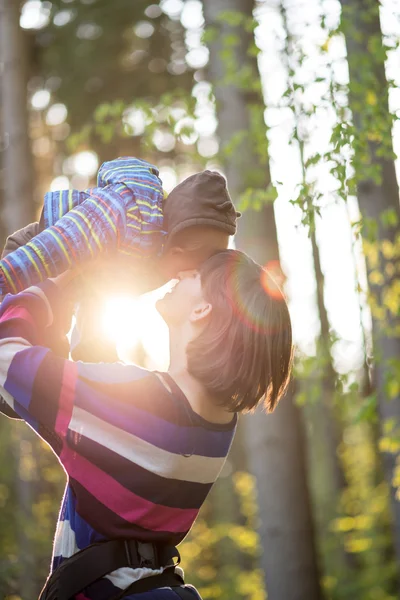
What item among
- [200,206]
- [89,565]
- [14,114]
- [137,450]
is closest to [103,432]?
[137,450]

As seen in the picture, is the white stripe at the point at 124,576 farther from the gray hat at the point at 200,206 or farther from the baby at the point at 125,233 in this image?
the gray hat at the point at 200,206

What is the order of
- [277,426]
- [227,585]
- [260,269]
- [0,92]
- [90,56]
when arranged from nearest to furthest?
[260,269], [277,426], [0,92], [90,56], [227,585]

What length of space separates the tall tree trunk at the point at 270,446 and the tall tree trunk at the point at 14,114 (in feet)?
8.71

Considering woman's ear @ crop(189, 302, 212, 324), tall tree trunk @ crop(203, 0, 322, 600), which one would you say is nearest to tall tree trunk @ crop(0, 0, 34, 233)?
tall tree trunk @ crop(203, 0, 322, 600)

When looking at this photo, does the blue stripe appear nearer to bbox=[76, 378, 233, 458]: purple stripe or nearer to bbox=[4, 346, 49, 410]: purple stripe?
bbox=[4, 346, 49, 410]: purple stripe

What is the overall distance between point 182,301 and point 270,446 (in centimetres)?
377

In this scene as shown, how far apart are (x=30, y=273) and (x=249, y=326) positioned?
603 millimetres

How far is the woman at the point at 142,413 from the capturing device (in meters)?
2.03

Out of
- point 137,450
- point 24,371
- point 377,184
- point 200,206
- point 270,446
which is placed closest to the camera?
point 24,371

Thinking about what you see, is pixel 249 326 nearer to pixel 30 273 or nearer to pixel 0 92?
pixel 30 273

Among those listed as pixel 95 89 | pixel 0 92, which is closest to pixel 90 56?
pixel 95 89

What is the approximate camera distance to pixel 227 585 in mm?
14008

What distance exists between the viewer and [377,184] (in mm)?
4984

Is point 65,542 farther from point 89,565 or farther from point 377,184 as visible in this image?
point 377,184
